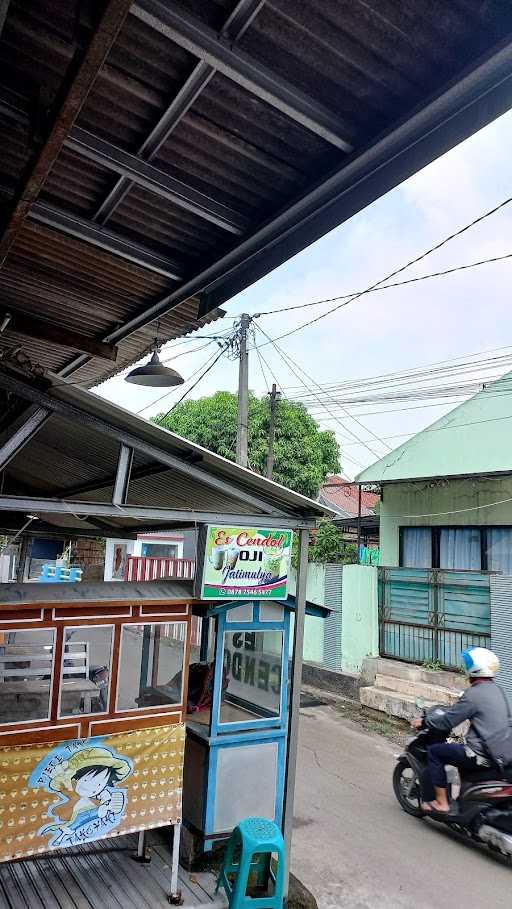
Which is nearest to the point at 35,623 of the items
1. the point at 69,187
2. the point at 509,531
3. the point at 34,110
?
the point at 69,187

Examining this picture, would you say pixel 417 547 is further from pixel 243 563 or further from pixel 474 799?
pixel 243 563

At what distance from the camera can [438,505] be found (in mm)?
12383

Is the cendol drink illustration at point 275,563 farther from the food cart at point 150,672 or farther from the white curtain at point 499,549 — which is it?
the white curtain at point 499,549

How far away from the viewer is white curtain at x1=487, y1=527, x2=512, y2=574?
447 inches

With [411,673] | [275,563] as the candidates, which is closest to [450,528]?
[411,673]

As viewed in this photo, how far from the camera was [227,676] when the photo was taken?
5.62m

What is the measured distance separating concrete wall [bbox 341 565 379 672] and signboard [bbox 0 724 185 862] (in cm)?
752

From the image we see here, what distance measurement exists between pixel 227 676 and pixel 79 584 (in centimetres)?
179

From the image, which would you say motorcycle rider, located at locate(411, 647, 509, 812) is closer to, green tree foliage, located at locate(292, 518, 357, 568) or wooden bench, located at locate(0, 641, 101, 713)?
wooden bench, located at locate(0, 641, 101, 713)

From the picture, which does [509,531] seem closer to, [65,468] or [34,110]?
[65,468]

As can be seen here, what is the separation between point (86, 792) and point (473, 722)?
142 inches

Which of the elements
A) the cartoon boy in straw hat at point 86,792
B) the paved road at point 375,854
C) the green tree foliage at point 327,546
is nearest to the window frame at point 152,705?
the cartoon boy in straw hat at point 86,792

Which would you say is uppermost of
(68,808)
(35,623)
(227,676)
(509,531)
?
(509,531)

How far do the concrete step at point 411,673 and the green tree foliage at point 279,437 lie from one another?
681 cm
